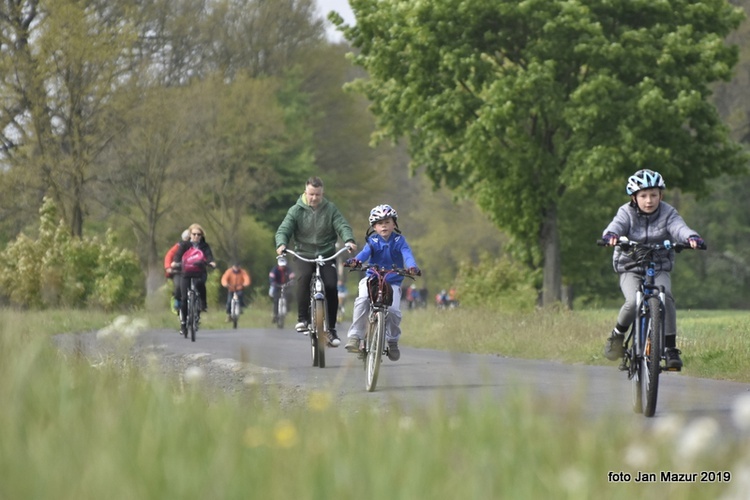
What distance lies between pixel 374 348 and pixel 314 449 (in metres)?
7.07

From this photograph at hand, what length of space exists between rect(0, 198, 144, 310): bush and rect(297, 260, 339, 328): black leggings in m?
20.7

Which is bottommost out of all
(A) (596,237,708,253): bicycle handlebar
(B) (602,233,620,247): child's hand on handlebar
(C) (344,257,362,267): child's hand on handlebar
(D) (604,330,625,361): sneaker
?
(D) (604,330,625,361): sneaker

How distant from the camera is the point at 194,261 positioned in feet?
73.9

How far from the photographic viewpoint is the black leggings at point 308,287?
15695mm

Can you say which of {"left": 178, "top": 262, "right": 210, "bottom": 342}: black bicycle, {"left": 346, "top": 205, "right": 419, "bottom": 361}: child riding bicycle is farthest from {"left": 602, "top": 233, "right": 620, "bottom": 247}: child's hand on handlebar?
{"left": 178, "top": 262, "right": 210, "bottom": 342}: black bicycle

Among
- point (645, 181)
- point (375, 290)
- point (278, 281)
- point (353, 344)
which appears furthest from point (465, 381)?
point (278, 281)

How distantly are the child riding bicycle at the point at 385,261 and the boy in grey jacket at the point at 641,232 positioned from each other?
8.52ft

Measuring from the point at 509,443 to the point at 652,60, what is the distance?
3034 cm

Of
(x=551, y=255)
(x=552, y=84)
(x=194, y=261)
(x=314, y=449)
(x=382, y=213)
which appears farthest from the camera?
(x=551, y=255)

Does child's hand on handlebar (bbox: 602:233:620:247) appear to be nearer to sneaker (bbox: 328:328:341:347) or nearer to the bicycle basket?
the bicycle basket

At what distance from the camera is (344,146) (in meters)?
73.9

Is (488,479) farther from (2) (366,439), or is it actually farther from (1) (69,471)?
(1) (69,471)

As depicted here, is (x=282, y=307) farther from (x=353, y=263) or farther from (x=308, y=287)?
(x=353, y=263)

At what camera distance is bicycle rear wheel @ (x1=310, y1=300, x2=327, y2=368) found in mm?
15398
